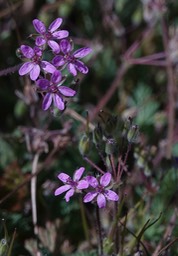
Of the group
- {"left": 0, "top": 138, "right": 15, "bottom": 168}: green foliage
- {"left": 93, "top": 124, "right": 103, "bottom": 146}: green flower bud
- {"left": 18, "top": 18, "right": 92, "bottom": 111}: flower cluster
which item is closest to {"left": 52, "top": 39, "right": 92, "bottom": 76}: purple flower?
{"left": 18, "top": 18, "right": 92, "bottom": 111}: flower cluster

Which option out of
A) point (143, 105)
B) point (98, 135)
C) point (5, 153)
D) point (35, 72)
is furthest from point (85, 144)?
point (143, 105)

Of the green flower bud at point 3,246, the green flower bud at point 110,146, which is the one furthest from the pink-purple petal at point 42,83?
the green flower bud at point 3,246

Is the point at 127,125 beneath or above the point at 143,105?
above

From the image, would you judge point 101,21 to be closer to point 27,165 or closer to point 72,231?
point 27,165

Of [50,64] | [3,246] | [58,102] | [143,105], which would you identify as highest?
[50,64]

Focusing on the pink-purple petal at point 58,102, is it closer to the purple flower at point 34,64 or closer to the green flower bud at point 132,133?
the purple flower at point 34,64

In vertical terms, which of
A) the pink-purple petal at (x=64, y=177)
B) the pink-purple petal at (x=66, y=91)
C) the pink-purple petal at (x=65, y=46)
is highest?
the pink-purple petal at (x=65, y=46)

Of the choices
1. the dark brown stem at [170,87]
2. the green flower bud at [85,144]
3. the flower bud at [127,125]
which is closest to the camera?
the flower bud at [127,125]

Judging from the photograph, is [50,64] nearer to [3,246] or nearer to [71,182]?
[71,182]
